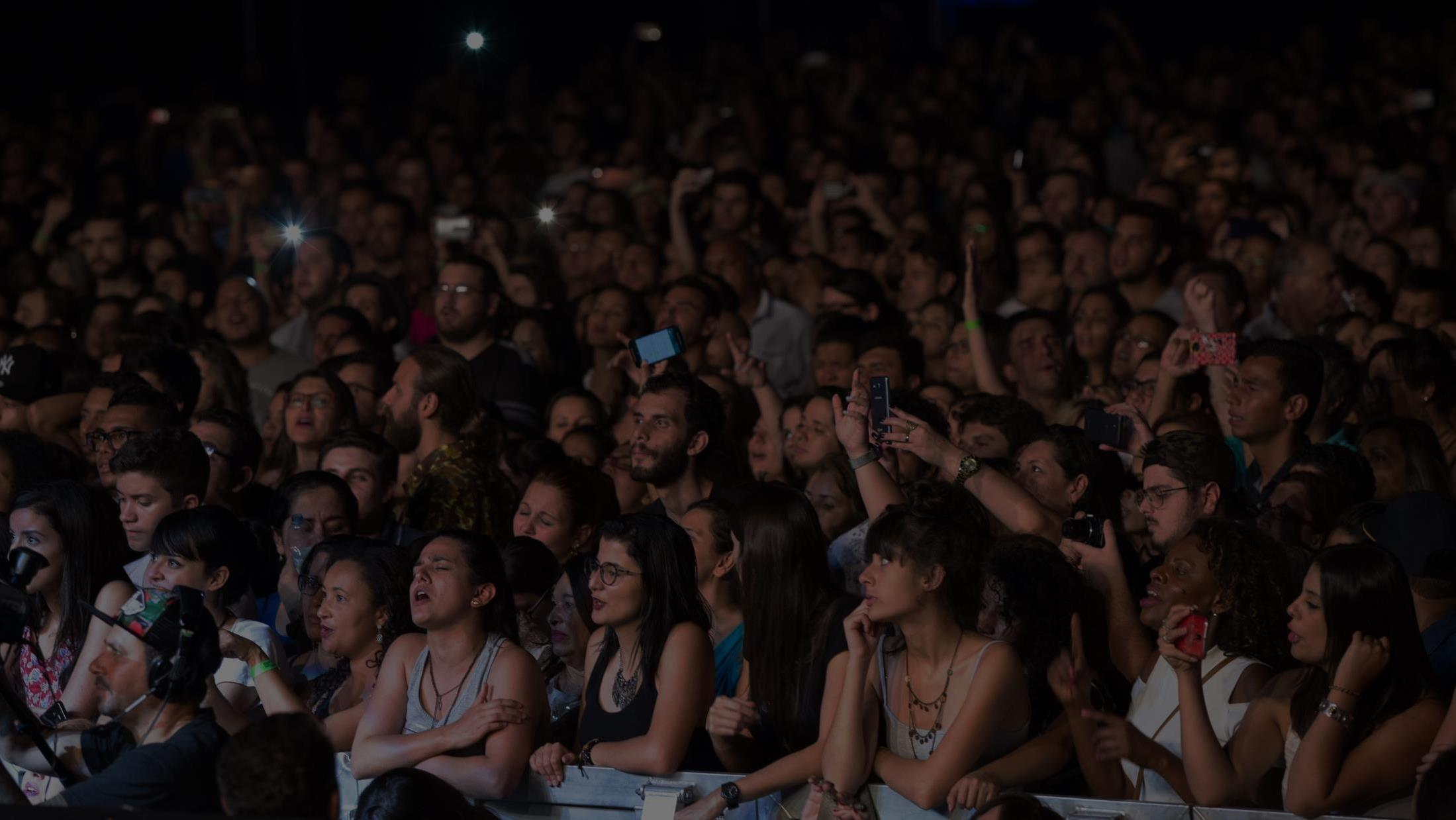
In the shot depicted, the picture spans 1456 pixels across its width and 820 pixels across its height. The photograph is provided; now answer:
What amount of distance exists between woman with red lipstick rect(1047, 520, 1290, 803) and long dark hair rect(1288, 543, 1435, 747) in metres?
0.31

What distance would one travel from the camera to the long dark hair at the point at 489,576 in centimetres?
474

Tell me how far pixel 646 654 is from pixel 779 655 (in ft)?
1.12

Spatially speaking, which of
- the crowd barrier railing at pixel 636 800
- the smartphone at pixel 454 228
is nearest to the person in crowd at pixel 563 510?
the crowd barrier railing at pixel 636 800

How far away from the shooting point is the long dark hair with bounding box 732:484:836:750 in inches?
182

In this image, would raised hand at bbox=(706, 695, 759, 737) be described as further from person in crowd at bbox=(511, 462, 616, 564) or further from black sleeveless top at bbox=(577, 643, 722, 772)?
person in crowd at bbox=(511, 462, 616, 564)

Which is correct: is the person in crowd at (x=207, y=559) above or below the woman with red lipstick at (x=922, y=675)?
above

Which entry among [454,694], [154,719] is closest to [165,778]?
[154,719]

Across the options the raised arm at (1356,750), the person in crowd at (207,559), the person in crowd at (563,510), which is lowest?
the raised arm at (1356,750)

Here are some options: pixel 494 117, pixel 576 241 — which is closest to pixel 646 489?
pixel 576 241

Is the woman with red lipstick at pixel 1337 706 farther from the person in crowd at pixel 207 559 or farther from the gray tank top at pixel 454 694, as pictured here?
the person in crowd at pixel 207 559

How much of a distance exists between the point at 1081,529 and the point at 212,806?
7.55ft

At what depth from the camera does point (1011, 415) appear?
593 cm

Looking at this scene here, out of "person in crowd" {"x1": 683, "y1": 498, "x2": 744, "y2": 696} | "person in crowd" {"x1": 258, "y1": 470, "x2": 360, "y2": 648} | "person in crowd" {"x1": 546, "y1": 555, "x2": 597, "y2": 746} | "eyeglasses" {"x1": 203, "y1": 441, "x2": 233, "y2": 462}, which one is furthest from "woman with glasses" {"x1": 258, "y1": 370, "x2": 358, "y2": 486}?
"person in crowd" {"x1": 683, "y1": 498, "x2": 744, "y2": 696}

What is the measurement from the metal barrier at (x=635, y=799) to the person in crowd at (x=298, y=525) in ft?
4.54
